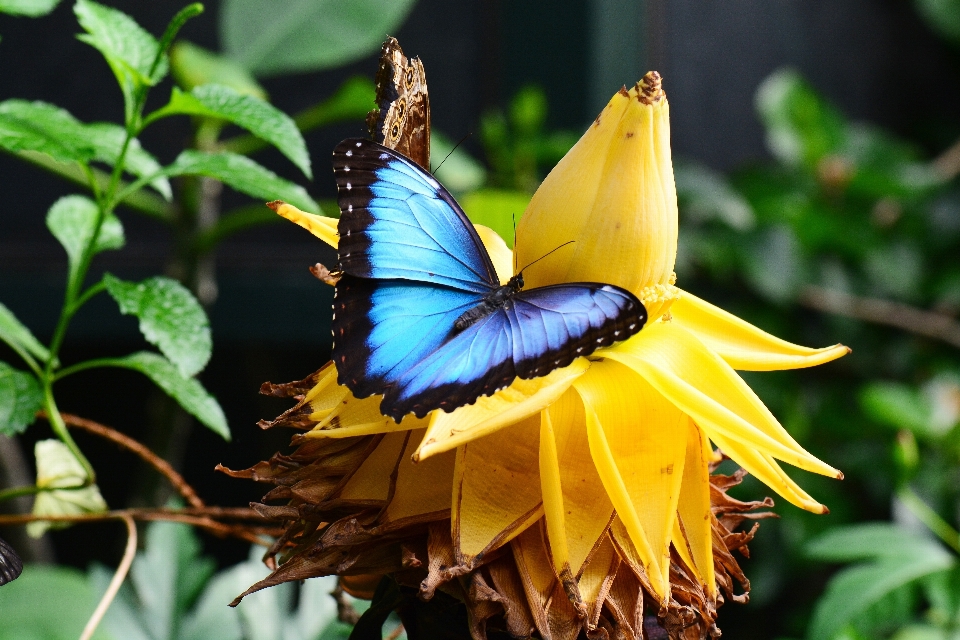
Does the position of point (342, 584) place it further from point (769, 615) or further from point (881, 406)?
point (769, 615)

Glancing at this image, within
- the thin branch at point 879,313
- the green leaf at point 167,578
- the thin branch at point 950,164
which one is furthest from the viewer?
the thin branch at point 950,164

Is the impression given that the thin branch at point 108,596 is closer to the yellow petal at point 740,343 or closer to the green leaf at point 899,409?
the yellow petal at point 740,343

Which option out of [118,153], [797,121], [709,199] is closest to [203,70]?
[118,153]

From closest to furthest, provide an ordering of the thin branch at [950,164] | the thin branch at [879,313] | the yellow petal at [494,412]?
the yellow petal at [494,412] < the thin branch at [879,313] < the thin branch at [950,164]

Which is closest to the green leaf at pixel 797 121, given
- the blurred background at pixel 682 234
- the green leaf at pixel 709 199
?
the blurred background at pixel 682 234

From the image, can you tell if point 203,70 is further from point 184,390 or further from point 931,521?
point 931,521

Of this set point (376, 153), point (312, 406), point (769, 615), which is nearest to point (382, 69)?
point (376, 153)

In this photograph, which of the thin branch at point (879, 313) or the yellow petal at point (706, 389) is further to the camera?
the thin branch at point (879, 313)
